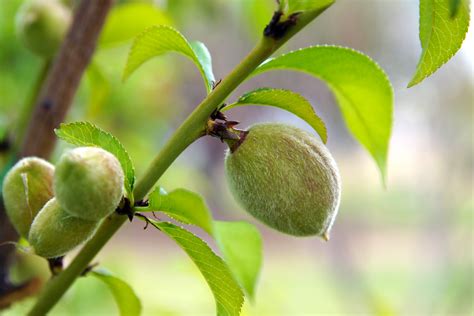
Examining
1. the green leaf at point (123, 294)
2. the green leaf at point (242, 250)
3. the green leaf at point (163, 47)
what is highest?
the green leaf at point (163, 47)

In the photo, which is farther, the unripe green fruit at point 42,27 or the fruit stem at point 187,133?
the unripe green fruit at point 42,27

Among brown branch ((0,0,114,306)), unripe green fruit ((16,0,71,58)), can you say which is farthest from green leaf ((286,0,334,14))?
unripe green fruit ((16,0,71,58))

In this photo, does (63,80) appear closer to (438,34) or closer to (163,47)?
(163,47)

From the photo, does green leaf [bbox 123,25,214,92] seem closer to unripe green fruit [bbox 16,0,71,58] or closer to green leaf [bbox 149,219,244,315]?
green leaf [bbox 149,219,244,315]

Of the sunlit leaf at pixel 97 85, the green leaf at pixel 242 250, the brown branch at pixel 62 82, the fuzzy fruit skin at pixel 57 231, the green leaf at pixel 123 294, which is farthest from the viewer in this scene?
the sunlit leaf at pixel 97 85

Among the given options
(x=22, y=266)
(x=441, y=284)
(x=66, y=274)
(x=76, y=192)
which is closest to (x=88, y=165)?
(x=76, y=192)

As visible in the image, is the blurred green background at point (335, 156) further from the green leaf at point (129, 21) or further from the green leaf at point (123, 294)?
the green leaf at point (123, 294)

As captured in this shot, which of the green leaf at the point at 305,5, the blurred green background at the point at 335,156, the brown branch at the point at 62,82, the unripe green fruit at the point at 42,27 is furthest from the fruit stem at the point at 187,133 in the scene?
the unripe green fruit at the point at 42,27
